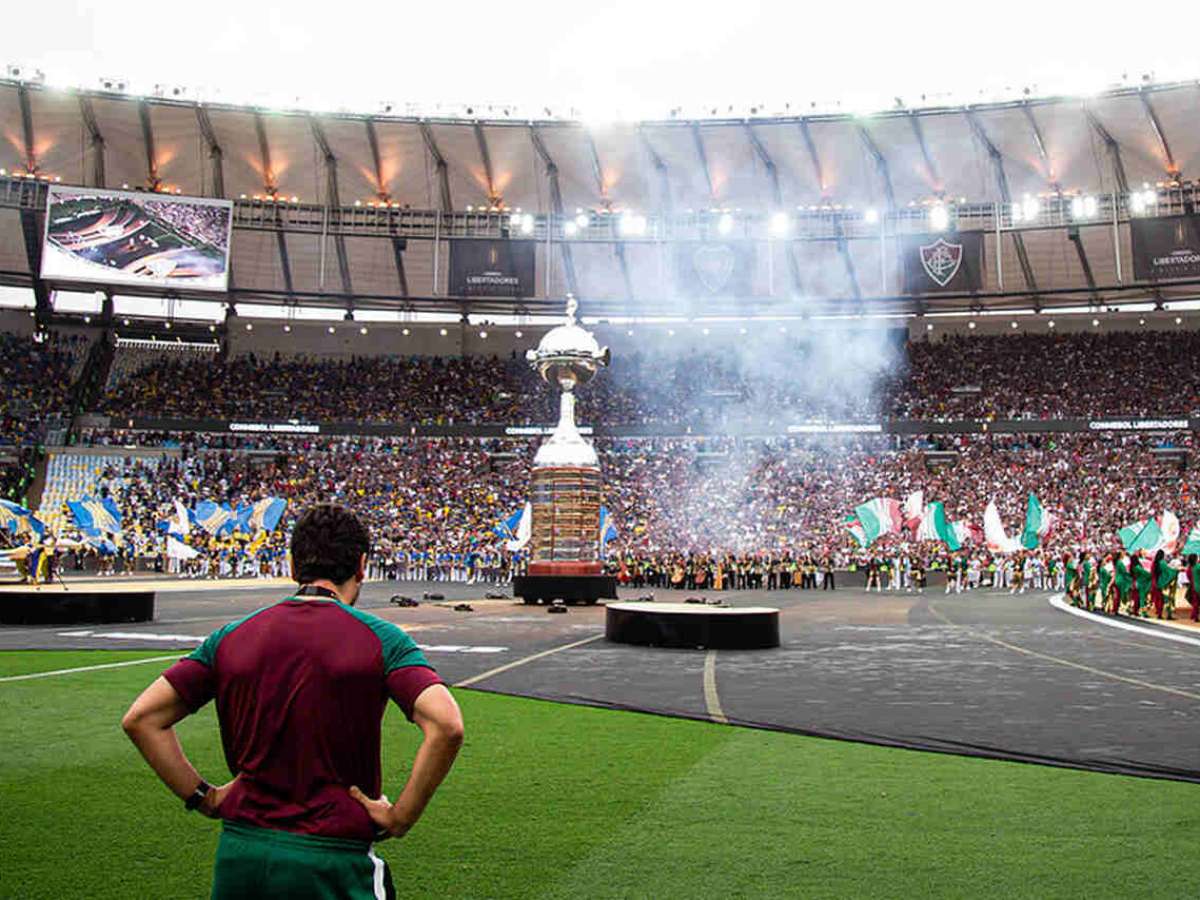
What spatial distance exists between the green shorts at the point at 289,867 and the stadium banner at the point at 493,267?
49499 millimetres

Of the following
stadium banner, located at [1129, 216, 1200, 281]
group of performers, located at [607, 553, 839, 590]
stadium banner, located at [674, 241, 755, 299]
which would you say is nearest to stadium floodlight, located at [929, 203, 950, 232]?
stadium banner, located at [1129, 216, 1200, 281]

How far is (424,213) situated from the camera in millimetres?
54094

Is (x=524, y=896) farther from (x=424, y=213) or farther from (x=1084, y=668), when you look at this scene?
(x=424, y=213)

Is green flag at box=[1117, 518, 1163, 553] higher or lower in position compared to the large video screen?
lower

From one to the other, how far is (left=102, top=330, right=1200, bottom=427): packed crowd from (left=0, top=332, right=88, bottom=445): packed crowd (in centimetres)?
255

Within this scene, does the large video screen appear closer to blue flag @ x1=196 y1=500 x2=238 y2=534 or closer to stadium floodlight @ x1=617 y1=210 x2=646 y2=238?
blue flag @ x1=196 y1=500 x2=238 y2=534

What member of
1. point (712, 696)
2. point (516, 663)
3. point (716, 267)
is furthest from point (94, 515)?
point (716, 267)

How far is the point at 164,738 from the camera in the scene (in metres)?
2.60

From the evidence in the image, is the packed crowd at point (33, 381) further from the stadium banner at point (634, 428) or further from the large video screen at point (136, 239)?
the large video screen at point (136, 239)

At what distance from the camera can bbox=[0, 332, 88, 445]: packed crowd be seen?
163 ft

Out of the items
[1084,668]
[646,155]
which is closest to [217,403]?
[646,155]

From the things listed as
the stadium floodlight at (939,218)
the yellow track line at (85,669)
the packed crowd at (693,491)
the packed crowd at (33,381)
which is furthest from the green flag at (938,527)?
the packed crowd at (33,381)

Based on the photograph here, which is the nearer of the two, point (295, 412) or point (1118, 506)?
point (1118, 506)

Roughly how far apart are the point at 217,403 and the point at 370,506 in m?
12.9
